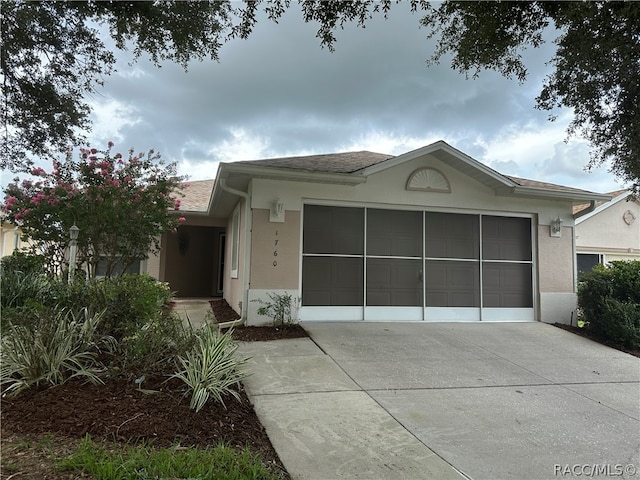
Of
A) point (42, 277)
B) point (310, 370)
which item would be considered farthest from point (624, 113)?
point (42, 277)

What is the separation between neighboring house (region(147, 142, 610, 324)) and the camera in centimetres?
830

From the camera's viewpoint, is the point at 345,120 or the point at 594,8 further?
the point at 345,120

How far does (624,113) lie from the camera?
4.75 metres

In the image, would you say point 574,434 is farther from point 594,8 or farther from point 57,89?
point 57,89

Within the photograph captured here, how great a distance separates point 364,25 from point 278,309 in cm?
510

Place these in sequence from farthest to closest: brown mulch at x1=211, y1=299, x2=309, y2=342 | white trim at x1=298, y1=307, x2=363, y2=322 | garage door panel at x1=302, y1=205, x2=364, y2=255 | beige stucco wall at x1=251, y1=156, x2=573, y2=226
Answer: garage door panel at x1=302, y1=205, x2=364, y2=255, white trim at x1=298, y1=307, x2=363, y2=322, beige stucco wall at x1=251, y1=156, x2=573, y2=226, brown mulch at x1=211, y1=299, x2=309, y2=342

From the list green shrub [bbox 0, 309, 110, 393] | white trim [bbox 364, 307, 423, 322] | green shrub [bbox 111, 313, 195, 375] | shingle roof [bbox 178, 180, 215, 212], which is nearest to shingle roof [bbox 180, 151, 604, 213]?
shingle roof [bbox 178, 180, 215, 212]

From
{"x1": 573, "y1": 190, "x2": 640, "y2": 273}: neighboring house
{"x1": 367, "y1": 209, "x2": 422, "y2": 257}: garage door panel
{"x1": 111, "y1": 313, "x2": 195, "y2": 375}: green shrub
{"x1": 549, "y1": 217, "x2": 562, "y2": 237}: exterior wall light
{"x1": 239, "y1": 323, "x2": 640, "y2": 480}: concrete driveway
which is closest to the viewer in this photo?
{"x1": 239, "y1": 323, "x2": 640, "y2": 480}: concrete driveway

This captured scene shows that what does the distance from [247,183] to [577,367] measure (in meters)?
6.72

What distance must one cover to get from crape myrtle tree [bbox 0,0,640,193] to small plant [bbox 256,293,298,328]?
447 cm

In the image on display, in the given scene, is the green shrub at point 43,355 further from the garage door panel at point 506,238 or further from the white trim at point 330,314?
the garage door panel at point 506,238

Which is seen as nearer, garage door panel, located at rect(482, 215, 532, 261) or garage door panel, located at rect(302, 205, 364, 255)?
garage door panel, located at rect(302, 205, 364, 255)

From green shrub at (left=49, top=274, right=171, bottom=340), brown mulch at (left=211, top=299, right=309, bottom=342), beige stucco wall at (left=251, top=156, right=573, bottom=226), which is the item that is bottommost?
brown mulch at (left=211, top=299, right=309, bottom=342)

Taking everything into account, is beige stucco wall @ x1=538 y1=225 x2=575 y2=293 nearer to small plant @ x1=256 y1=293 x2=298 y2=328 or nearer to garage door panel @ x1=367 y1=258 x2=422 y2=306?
garage door panel @ x1=367 y1=258 x2=422 y2=306
